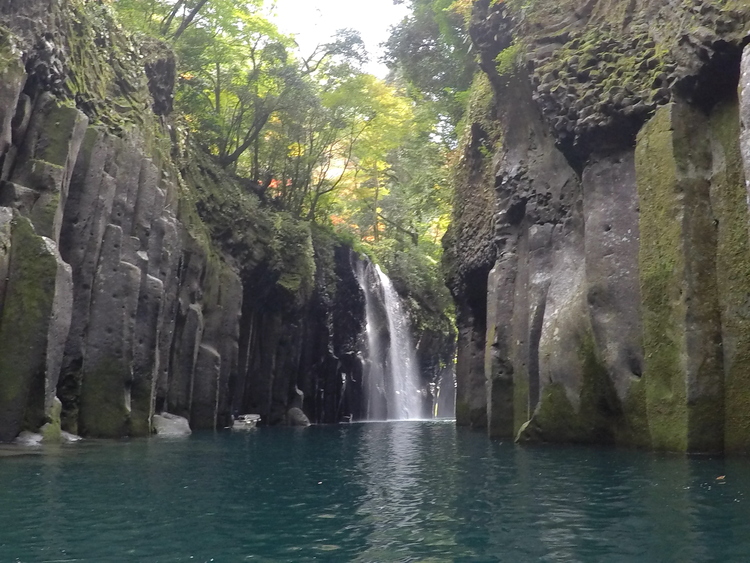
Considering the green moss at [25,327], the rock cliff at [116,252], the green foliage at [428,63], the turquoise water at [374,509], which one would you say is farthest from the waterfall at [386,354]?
the turquoise water at [374,509]

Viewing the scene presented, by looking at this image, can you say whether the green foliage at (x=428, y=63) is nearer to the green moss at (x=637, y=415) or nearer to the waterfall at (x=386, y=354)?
the waterfall at (x=386, y=354)

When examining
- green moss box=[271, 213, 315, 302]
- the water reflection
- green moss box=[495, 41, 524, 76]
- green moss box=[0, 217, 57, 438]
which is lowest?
the water reflection

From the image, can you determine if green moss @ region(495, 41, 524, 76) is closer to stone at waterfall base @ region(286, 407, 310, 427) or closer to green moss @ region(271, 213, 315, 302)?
green moss @ region(271, 213, 315, 302)

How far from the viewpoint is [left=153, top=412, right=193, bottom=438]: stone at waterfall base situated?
19562 millimetres

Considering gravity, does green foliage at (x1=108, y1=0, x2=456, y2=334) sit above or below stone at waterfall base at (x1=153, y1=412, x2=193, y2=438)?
above

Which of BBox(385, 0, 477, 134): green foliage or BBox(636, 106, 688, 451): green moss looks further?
BBox(385, 0, 477, 134): green foliage

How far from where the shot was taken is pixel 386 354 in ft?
133

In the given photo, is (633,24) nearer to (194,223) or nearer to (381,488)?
(381,488)

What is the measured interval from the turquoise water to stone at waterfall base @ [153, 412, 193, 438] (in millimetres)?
7741

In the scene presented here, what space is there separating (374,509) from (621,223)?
9.18 meters

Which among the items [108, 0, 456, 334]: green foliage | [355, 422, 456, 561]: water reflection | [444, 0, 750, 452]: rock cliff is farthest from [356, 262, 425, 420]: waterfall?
[355, 422, 456, 561]: water reflection

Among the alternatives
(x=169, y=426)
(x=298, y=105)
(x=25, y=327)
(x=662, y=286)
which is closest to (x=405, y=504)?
(x=662, y=286)

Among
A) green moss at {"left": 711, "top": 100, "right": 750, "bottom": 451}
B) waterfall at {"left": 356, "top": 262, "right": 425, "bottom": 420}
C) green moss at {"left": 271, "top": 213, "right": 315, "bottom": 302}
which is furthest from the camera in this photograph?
waterfall at {"left": 356, "top": 262, "right": 425, "bottom": 420}

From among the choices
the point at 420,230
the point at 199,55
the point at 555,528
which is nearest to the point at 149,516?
the point at 555,528
